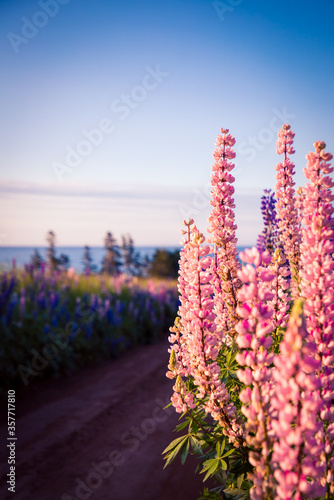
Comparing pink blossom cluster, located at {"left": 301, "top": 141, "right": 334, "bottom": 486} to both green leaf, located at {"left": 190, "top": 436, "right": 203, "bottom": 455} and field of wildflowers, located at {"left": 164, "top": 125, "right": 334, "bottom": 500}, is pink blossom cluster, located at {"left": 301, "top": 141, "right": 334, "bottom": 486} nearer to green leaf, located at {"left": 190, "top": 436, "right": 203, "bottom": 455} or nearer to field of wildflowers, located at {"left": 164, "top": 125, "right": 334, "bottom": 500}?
field of wildflowers, located at {"left": 164, "top": 125, "right": 334, "bottom": 500}

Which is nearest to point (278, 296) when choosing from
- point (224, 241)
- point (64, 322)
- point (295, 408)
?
point (224, 241)

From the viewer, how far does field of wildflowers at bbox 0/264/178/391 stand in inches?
284

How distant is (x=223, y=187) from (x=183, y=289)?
2.22 ft

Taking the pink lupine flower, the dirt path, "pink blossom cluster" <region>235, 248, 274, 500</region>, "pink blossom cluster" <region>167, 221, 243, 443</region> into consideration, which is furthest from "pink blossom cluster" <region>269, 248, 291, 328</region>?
the dirt path

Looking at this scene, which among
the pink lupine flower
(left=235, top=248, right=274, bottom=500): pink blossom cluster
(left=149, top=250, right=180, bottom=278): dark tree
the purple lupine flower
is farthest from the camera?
(left=149, top=250, right=180, bottom=278): dark tree

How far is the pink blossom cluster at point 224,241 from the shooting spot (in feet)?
8.07

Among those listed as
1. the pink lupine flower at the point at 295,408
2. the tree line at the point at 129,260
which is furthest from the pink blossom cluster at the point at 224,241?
the tree line at the point at 129,260

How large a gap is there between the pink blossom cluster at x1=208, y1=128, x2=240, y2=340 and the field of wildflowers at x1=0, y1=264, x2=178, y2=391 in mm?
5367

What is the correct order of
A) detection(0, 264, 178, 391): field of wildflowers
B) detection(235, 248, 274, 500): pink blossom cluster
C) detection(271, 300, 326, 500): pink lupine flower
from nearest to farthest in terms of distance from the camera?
detection(271, 300, 326, 500): pink lupine flower → detection(235, 248, 274, 500): pink blossom cluster → detection(0, 264, 178, 391): field of wildflowers

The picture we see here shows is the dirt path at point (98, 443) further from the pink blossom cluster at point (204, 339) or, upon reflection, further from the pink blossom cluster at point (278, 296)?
the pink blossom cluster at point (278, 296)

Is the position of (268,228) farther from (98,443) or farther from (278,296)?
(98,443)

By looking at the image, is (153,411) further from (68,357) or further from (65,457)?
(68,357)

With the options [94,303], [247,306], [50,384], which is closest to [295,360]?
[247,306]

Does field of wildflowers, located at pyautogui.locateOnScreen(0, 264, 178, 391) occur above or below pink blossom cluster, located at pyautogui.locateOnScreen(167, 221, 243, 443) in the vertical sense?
below
